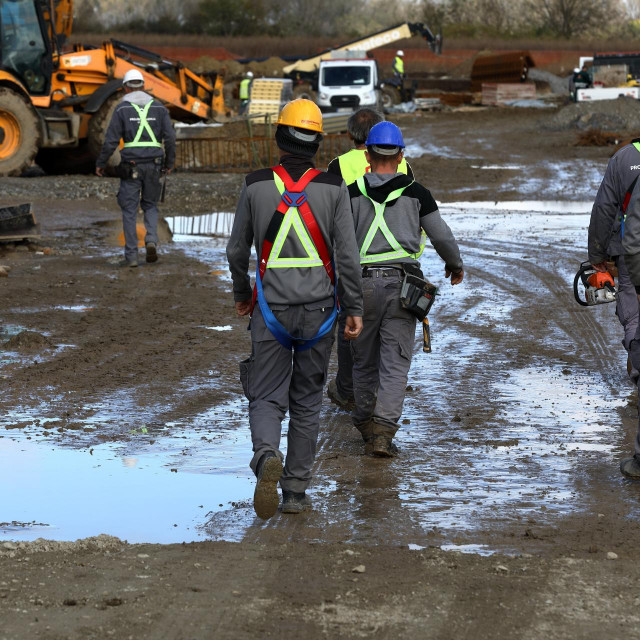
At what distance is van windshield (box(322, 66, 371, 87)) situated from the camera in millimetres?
40094

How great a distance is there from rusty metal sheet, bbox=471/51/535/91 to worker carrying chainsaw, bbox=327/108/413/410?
150 ft

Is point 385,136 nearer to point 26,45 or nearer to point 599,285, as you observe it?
point 599,285

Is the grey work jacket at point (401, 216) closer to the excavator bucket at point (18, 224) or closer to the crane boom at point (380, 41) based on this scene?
the excavator bucket at point (18, 224)

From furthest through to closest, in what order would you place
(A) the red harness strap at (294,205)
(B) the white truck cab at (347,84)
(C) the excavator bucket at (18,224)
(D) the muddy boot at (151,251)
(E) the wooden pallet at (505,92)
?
(E) the wooden pallet at (505,92), (B) the white truck cab at (347,84), (C) the excavator bucket at (18,224), (D) the muddy boot at (151,251), (A) the red harness strap at (294,205)

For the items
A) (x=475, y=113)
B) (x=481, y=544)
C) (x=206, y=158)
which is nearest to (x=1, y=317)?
(x=481, y=544)

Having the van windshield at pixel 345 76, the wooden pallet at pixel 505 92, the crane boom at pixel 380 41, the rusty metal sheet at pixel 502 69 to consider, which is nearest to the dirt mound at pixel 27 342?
the van windshield at pixel 345 76

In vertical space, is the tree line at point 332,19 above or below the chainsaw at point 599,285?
above

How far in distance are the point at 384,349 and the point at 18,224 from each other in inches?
365

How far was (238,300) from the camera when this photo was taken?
5977mm

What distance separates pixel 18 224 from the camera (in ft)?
49.1

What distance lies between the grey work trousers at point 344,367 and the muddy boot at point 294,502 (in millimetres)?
2014

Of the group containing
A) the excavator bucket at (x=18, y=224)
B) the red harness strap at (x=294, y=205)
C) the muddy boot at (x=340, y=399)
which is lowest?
the muddy boot at (x=340, y=399)

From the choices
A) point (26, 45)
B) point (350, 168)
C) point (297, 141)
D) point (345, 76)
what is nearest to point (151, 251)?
point (350, 168)

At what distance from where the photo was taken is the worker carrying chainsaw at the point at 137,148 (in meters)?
13.0
